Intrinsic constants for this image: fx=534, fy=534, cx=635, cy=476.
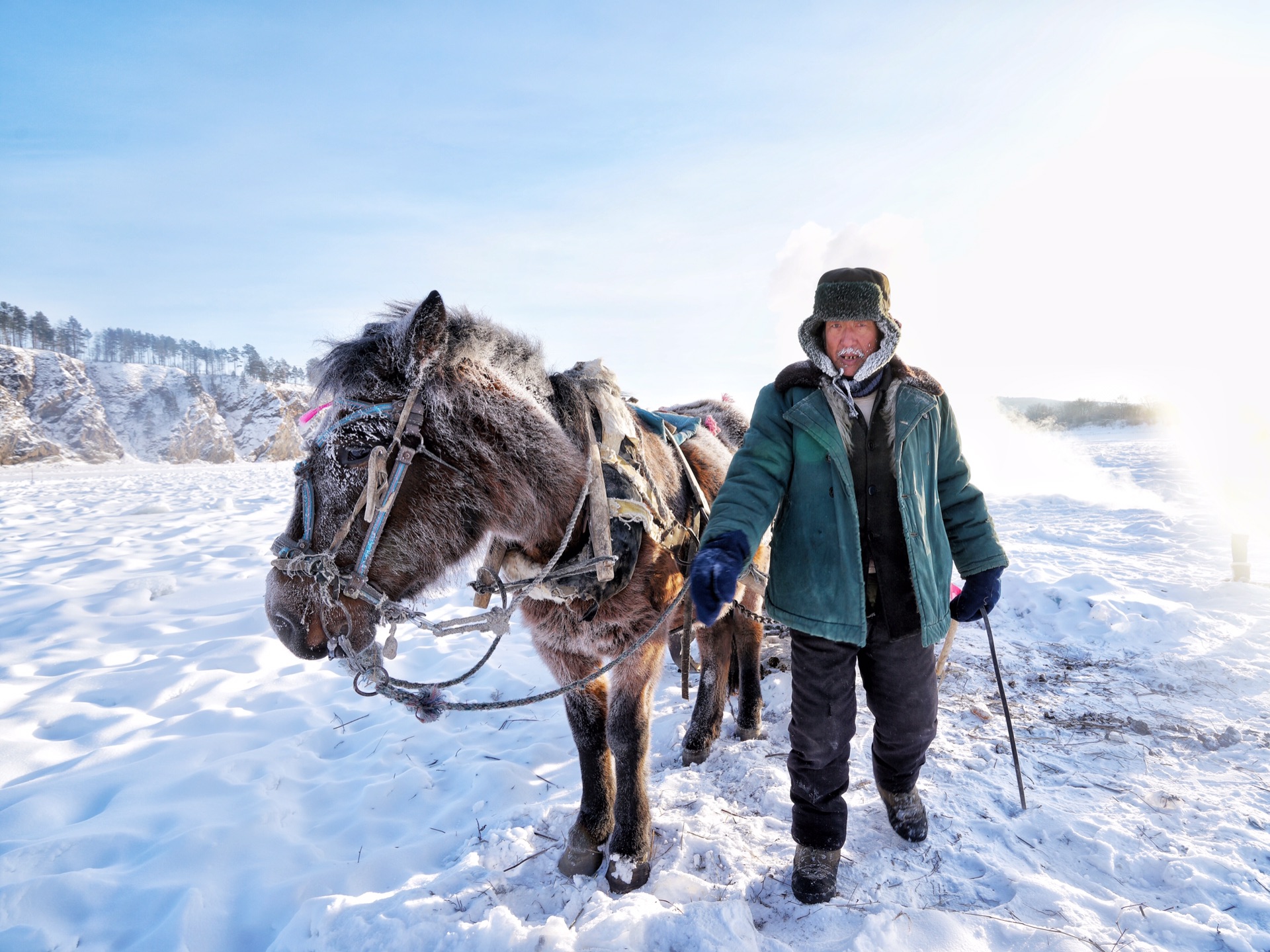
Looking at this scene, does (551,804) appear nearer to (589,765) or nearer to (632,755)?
(589,765)

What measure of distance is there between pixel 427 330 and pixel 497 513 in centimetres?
69

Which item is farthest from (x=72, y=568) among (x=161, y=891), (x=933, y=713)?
(x=933, y=713)

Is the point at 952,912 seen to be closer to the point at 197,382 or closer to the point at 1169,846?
the point at 1169,846

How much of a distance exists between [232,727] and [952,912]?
4.11 m

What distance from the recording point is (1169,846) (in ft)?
7.36

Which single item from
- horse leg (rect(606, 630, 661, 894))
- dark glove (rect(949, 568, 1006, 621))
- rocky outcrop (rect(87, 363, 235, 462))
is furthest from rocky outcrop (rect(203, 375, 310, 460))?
dark glove (rect(949, 568, 1006, 621))

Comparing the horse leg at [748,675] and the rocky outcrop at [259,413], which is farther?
the rocky outcrop at [259,413]

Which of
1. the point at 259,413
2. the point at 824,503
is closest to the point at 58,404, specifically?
the point at 259,413

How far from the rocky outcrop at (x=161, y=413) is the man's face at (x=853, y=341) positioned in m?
58.1

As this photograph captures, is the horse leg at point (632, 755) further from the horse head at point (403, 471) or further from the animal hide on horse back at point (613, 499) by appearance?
the horse head at point (403, 471)

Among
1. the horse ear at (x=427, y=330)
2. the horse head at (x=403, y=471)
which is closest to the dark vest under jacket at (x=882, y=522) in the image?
the horse head at (x=403, y=471)

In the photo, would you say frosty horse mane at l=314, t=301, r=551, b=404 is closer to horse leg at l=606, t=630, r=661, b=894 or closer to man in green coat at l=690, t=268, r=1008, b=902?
man in green coat at l=690, t=268, r=1008, b=902

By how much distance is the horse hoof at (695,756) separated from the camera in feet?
10.8

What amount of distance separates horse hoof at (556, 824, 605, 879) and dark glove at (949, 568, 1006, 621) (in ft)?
6.31
